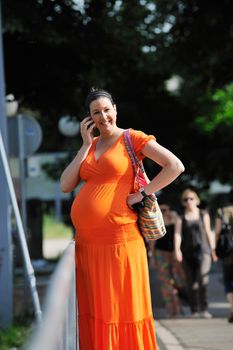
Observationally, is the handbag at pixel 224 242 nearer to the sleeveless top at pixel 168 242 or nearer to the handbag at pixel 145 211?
the sleeveless top at pixel 168 242

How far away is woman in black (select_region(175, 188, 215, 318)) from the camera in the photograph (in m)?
12.8

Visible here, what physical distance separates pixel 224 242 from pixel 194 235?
1.62m

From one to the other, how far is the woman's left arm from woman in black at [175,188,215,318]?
23.8ft

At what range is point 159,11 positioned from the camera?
17672 millimetres

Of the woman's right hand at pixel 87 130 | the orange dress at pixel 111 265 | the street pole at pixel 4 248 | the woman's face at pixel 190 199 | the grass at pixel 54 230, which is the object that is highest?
the grass at pixel 54 230

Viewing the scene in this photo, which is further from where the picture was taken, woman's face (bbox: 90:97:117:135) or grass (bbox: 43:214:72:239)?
grass (bbox: 43:214:72:239)

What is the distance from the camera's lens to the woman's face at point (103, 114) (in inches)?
213

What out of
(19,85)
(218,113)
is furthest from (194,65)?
(218,113)

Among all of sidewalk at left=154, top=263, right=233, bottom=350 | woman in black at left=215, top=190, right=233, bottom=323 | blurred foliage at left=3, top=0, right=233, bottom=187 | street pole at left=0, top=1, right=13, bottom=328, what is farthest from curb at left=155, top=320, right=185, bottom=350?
blurred foliage at left=3, top=0, right=233, bottom=187

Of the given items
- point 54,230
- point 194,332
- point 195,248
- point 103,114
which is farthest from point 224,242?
point 54,230

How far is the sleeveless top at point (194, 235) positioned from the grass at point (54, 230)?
33863mm

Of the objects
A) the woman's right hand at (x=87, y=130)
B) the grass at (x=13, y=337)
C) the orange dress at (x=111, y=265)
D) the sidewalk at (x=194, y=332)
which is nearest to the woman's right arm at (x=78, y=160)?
the woman's right hand at (x=87, y=130)

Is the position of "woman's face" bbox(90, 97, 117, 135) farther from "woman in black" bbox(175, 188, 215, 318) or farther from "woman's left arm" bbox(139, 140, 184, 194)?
"woman in black" bbox(175, 188, 215, 318)

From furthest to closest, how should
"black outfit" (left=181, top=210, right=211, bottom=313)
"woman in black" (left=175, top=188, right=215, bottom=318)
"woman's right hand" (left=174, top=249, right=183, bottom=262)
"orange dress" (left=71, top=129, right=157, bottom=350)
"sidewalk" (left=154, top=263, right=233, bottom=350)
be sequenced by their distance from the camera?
"black outfit" (left=181, top=210, right=211, bottom=313), "woman in black" (left=175, top=188, right=215, bottom=318), "woman's right hand" (left=174, top=249, right=183, bottom=262), "sidewalk" (left=154, top=263, right=233, bottom=350), "orange dress" (left=71, top=129, right=157, bottom=350)
